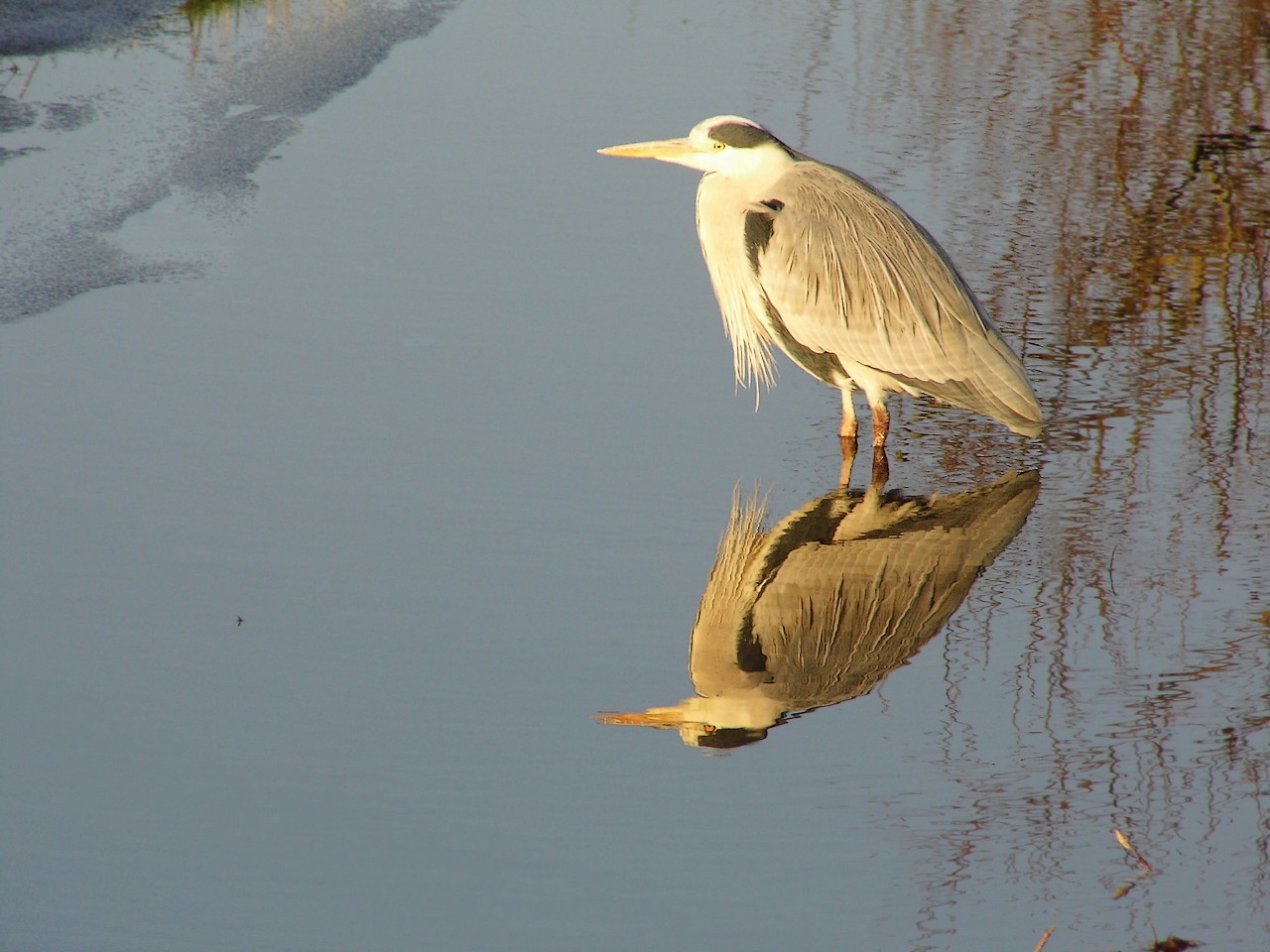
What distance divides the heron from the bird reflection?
13.3 inches

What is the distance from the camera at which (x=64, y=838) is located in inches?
125

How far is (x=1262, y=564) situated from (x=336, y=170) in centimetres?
450

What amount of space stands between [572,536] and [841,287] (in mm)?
1510

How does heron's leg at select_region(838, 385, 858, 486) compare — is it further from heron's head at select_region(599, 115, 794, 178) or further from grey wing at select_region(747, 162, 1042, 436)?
heron's head at select_region(599, 115, 794, 178)

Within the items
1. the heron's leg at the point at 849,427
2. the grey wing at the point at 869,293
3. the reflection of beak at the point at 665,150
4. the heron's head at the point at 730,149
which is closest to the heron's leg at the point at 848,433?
the heron's leg at the point at 849,427

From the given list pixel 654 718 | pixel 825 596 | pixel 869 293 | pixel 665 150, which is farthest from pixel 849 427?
pixel 654 718

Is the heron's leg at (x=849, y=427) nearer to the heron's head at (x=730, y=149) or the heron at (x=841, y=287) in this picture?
the heron at (x=841, y=287)

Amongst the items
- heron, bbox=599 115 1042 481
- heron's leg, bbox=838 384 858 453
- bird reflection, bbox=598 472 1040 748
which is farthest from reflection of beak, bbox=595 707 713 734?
heron's leg, bbox=838 384 858 453

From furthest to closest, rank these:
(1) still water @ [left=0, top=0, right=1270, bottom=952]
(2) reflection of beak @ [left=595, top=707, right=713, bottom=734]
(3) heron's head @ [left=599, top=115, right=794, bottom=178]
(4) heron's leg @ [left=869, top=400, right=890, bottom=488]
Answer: (3) heron's head @ [left=599, top=115, right=794, bottom=178]
(4) heron's leg @ [left=869, top=400, right=890, bottom=488]
(2) reflection of beak @ [left=595, top=707, right=713, bottom=734]
(1) still water @ [left=0, top=0, right=1270, bottom=952]

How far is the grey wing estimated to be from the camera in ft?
17.1

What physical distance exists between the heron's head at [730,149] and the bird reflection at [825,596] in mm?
1323

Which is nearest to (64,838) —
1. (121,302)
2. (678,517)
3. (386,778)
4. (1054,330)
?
(386,778)

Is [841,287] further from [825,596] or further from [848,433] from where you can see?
[825,596]

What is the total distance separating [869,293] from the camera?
5.29 meters
